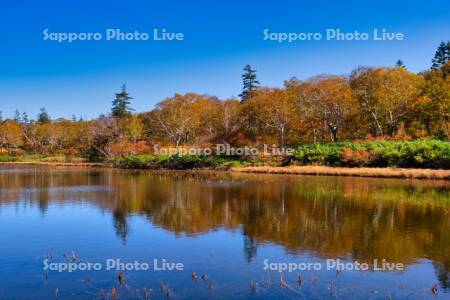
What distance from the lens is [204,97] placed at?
291 ft

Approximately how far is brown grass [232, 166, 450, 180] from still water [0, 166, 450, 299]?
27.9 feet

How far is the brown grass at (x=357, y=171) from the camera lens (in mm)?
38891

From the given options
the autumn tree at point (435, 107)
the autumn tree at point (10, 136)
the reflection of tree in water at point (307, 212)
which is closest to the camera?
the reflection of tree in water at point (307, 212)

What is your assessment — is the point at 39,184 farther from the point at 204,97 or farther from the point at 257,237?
the point at 204,97

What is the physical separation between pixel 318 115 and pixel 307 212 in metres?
37.0

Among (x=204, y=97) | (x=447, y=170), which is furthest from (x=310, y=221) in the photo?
(x=204, y=97)

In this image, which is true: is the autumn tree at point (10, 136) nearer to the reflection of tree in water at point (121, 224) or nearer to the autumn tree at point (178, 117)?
the autumn tree at point (178, 117)

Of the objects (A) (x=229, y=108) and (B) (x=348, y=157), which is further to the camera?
(A) (x=229, y=108)

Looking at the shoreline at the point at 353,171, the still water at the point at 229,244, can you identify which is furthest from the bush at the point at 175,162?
the still water at the point at 229,244

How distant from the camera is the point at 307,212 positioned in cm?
2341

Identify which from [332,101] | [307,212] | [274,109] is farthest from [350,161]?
[307,212]

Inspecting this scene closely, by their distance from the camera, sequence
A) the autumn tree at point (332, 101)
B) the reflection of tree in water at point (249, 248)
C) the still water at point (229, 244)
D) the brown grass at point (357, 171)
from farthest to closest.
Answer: the autumn tree at point (332, 101)
the brown grass at point (357, 171)
the reflection of tree in water at point (249, 248)
the still water at point (229, 244)

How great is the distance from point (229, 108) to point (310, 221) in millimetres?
56664

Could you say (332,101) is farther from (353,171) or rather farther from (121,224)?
(121,224)
